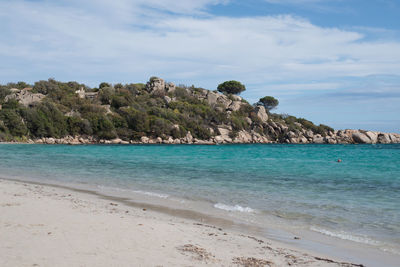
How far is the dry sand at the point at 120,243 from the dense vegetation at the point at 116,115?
5777cm

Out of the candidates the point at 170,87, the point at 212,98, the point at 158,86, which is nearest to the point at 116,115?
the point at 158,86

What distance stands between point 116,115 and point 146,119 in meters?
6.73

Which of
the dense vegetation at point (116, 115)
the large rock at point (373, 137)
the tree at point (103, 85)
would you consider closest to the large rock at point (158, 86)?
the dense vegetation at point (116, 115)

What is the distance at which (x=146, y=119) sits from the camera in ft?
248

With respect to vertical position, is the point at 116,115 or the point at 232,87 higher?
the point at 232,87

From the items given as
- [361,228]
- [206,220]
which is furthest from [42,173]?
[361,228]

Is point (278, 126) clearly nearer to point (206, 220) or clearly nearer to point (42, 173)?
point (42, 173)

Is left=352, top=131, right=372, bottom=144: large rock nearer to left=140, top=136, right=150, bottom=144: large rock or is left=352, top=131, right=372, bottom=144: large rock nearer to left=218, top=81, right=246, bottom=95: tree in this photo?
left=218, top=81, right=246, bottom=95: tree

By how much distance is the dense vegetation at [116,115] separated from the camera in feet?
206

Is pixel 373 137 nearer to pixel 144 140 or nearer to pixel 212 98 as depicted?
pixel 212 98

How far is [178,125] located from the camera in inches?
3132

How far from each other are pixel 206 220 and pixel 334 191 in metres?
7.04

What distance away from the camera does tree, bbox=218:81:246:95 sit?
116625mm

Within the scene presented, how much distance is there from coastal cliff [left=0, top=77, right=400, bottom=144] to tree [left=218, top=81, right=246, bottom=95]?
10924 millimetres
